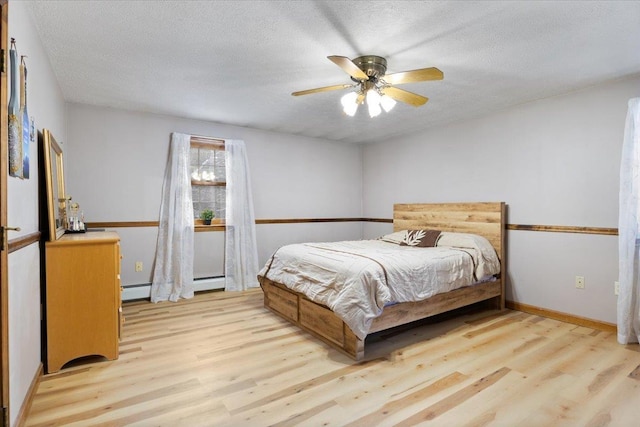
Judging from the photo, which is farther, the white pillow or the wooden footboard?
the white pillow

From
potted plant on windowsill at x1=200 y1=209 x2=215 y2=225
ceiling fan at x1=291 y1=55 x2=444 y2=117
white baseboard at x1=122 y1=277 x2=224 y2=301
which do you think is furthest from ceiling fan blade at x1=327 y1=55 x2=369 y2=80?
white baseboard at x1=122 y1=277 x2=224 y2=301

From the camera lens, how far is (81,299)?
224 centimetres

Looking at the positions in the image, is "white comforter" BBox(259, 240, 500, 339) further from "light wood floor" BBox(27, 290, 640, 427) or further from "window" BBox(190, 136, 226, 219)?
"window" BBox(190, 136, 226, 219)

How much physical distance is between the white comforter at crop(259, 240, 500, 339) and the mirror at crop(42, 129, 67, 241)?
1.85 meters

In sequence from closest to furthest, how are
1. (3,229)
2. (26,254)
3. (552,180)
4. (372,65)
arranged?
(3,229) < (26,254) < (372,65) < (552,180)

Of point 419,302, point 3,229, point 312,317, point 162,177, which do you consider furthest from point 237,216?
point 3,229

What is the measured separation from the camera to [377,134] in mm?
4918

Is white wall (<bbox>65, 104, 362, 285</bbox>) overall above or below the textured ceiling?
below

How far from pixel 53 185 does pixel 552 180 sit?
4417mm

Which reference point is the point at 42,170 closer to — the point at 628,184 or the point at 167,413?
the point at 167,413

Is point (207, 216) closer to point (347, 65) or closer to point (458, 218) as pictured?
point (347, 65)

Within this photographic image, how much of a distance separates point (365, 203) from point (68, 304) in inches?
172

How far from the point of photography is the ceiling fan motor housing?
7.84ft

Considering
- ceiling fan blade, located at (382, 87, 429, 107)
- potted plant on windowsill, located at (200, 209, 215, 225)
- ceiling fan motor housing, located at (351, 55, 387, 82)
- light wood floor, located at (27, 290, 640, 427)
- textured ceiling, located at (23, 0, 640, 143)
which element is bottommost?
light wood floor, located at (27, 290, 640, 427)
